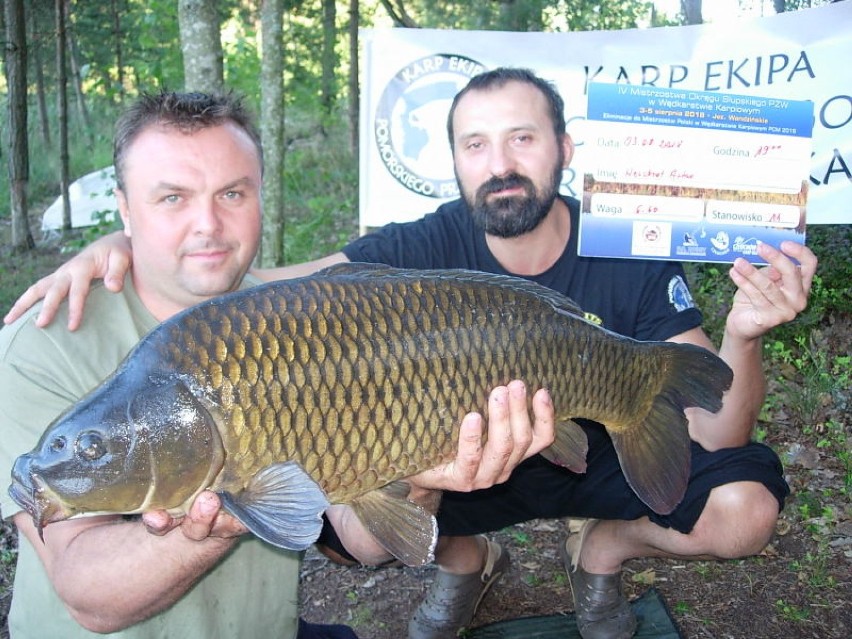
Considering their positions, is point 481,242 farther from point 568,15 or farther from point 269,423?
point 568,15

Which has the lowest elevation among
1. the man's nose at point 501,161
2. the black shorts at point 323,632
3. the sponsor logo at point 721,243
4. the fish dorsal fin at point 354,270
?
the black shorts at point 323,632

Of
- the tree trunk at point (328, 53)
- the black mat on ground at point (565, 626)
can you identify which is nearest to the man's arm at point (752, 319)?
the black mat on ground at point (565, 626)

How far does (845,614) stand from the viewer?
2500 mm

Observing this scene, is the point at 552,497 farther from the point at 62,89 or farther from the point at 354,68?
the point at 62,89

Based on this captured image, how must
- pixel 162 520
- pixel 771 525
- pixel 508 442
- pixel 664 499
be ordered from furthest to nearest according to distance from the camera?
pixel 771 525
pixel 664 499
pixel 508 442
pixel 162 520

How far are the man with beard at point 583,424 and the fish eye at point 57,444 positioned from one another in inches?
39.1

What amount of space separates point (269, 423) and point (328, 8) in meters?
10.8

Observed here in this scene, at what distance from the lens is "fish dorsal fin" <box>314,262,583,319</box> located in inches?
58.1

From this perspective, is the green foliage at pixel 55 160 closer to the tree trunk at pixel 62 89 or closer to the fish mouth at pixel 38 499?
the tree trunk at pixel 62 89

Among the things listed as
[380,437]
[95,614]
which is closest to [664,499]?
[380,437]

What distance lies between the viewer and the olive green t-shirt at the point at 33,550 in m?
1.51

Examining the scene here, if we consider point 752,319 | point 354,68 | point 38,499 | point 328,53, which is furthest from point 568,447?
point 328,53

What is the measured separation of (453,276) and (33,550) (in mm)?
1047

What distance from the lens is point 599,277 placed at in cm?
239
